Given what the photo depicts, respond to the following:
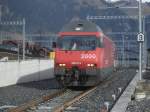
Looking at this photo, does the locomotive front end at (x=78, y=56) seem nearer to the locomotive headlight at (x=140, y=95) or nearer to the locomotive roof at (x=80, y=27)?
the locomotive roof at (x=80, y=27)

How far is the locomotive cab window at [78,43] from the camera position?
27.6 metres

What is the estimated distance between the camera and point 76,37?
28.0 m

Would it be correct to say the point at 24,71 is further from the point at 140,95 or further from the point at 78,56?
the point at 140,95

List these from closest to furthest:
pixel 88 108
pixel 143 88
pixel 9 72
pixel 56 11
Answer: pixel 88 108, pixel 143 88, pixel 9 72, pixel 56 11

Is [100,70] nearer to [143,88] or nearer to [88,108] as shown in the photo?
[143,88]

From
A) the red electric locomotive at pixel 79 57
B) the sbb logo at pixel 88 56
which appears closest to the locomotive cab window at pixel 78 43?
the red electric locomotive at pixel 79 57

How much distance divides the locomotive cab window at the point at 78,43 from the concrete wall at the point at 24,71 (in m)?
5.39

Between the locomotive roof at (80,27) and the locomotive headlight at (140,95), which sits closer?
the locomotive headlight at (140,95)

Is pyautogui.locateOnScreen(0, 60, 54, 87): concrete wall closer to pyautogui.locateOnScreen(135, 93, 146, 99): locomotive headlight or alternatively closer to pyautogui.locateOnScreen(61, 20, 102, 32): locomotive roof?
pyautogui.locateOnScreen(61, 20, 102, 32): locomotive roof

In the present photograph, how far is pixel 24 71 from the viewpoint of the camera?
1452 inches

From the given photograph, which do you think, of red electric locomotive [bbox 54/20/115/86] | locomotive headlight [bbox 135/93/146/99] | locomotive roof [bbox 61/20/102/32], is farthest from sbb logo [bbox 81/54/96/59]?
locomotive headlight [bbox 135/93/146/99]

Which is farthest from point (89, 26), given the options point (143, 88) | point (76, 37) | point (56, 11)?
point (56, 11)

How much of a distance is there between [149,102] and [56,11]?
165 metres

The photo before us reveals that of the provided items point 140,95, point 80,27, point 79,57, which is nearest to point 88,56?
point 79,57
